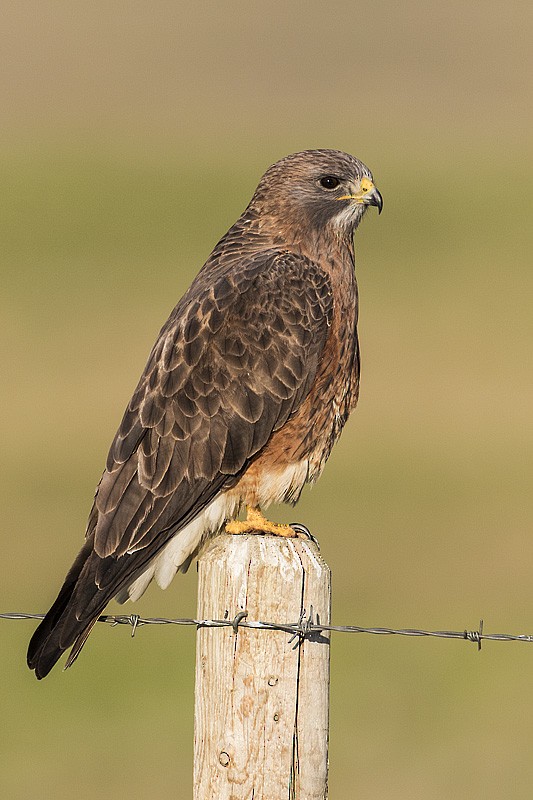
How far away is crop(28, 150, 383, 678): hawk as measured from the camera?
6203 millimetres

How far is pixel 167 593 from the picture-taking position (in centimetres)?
1430

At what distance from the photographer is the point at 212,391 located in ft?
21.4

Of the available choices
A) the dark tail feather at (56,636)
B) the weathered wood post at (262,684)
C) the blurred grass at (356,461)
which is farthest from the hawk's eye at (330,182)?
the blurred grass at (356,461)

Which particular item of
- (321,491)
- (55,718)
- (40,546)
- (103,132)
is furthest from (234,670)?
(103,132)

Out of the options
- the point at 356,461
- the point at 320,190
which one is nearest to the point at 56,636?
the point at 320,190

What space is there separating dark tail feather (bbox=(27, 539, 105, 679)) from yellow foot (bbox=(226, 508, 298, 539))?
966mm

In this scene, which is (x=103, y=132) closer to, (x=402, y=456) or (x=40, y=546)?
(x=402, y=456)

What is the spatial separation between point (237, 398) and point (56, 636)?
57.7 inches

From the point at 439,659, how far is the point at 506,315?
17.5m

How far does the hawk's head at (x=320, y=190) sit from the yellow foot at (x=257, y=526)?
133 centimetres

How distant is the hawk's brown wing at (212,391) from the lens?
620cm

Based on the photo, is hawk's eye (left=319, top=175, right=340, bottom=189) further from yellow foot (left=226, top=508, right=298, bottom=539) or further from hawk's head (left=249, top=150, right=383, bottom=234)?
yellow foot (left=226, top=508, right=298, bottom=539)

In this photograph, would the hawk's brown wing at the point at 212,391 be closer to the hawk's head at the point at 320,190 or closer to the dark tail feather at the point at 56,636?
the hawk's head at the point at 320,190

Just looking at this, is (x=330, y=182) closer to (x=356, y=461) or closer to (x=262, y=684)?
(x=262, y=684)
